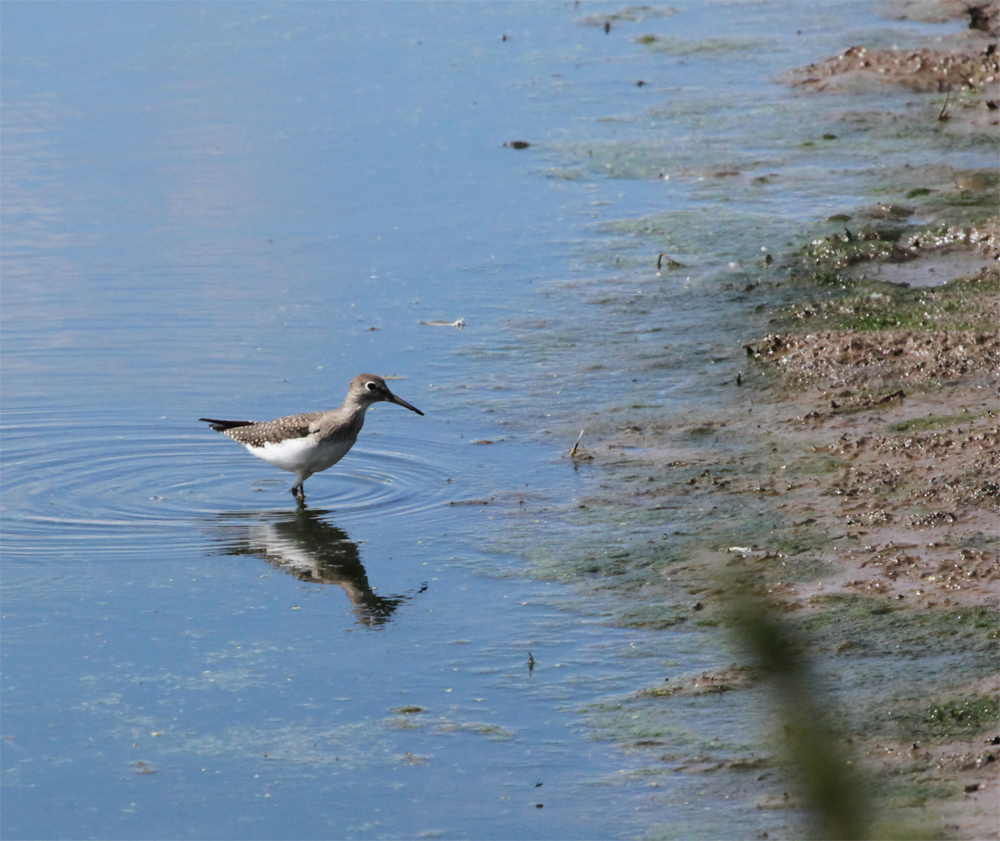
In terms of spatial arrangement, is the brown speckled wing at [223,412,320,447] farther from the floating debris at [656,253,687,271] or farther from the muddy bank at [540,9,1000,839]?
the floating debris at [656,253,687,271]

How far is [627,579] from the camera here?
7656mm

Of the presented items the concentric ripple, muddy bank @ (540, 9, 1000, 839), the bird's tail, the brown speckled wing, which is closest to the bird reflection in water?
the concentric ripple

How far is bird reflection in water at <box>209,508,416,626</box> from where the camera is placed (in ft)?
25.1

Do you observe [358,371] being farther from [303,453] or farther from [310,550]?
[310,550]

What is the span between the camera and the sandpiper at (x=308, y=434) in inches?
358

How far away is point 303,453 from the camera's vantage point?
9.05 metres

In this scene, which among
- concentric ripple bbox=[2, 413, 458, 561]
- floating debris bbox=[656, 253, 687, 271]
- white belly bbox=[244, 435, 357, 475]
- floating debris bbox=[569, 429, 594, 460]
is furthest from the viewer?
floating debris bbox=[656, 253, 687, 271]

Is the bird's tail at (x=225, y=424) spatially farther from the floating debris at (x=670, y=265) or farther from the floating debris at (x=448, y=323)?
the floating debris at (x=670, y=265)

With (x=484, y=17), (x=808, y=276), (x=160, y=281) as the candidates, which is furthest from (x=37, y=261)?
(x=484, y=17)

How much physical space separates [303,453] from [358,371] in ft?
6.95

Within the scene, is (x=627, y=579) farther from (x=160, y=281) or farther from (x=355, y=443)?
(x=160, y=281)

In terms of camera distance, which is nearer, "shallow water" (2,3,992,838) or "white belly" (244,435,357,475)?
"shallow water" (2,3,992,838)

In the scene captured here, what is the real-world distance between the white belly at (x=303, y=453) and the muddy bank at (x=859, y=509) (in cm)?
165

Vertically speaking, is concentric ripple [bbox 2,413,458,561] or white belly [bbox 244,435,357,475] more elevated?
white belly [bbox 244,435,357,475]
